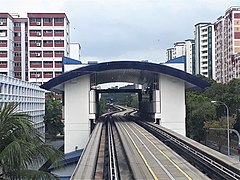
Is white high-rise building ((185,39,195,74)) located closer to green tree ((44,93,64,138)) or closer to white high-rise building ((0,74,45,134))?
green tree ((44,93,64,138))

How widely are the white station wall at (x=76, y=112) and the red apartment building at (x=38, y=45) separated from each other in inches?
1476

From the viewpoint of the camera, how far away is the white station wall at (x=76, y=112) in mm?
35347

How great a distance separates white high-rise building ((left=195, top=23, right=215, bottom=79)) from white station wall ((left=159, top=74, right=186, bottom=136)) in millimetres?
73087

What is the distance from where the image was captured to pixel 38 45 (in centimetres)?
7406

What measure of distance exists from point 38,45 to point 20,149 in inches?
Answer: 2729

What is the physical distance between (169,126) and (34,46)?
4490 centimetres

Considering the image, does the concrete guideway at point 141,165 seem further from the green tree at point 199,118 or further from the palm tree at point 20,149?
the green tree at point 199,118

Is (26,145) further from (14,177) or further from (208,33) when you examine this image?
(208,33)

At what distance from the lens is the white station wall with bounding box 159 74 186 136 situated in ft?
120

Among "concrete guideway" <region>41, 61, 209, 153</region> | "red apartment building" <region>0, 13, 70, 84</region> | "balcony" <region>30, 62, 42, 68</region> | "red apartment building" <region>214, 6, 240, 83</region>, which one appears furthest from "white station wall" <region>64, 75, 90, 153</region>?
"red apartment building" <region>214, 6, 240, 83</region>

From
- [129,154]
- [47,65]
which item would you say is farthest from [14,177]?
[47,65]

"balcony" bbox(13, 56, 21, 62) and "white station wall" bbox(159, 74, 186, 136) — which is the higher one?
"balcony" bbox(13, 56, 21, 62)

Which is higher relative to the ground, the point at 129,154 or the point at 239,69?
the point at 239,69

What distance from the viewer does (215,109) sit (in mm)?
47094
